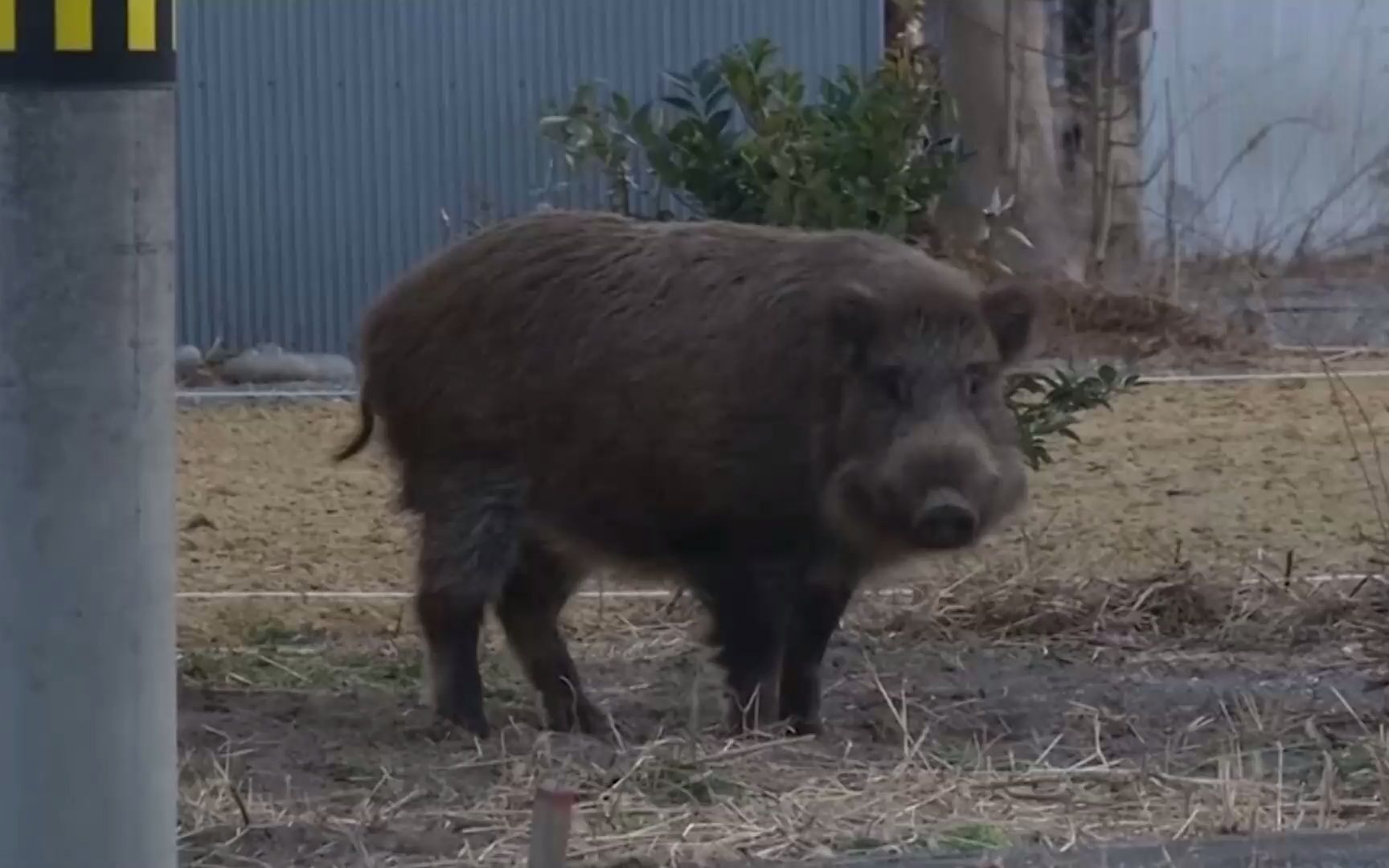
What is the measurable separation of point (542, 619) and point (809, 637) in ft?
2.36

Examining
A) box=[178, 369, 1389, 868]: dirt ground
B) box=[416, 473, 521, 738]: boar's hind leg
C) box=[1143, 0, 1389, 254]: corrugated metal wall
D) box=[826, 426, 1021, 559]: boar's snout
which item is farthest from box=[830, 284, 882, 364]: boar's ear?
box=[1143, 0, 1389, 254]: corrugated metal wall

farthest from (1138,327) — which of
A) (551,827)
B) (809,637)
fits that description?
(551,827)

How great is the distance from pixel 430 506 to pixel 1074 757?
1651 mm

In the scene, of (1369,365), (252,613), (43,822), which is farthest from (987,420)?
(1369,365)

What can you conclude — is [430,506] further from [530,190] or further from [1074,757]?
[530,190]

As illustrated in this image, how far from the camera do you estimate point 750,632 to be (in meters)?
6.35

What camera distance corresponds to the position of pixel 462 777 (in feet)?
18.8

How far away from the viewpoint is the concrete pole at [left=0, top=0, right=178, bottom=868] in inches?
135

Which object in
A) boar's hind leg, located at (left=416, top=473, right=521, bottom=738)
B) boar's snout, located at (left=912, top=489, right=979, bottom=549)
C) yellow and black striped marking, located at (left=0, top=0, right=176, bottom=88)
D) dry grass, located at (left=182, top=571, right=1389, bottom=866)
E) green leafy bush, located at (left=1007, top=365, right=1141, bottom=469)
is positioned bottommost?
dry grass, located at (left=182, top=571, right=1389, bottom=866)

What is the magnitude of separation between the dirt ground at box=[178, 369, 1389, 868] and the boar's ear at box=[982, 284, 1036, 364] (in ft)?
2.32

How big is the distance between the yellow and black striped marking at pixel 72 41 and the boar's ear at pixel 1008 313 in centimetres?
323

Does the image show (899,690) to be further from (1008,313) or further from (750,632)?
(1008,313)

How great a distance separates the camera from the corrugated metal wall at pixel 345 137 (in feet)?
45.4

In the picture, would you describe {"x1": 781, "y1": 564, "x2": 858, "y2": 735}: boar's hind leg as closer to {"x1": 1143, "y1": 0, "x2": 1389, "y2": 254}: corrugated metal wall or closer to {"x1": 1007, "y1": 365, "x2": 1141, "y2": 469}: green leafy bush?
{"x1": 1007, "y1": 365, "x2": 1141, "y2": 469}: green leafy bush
